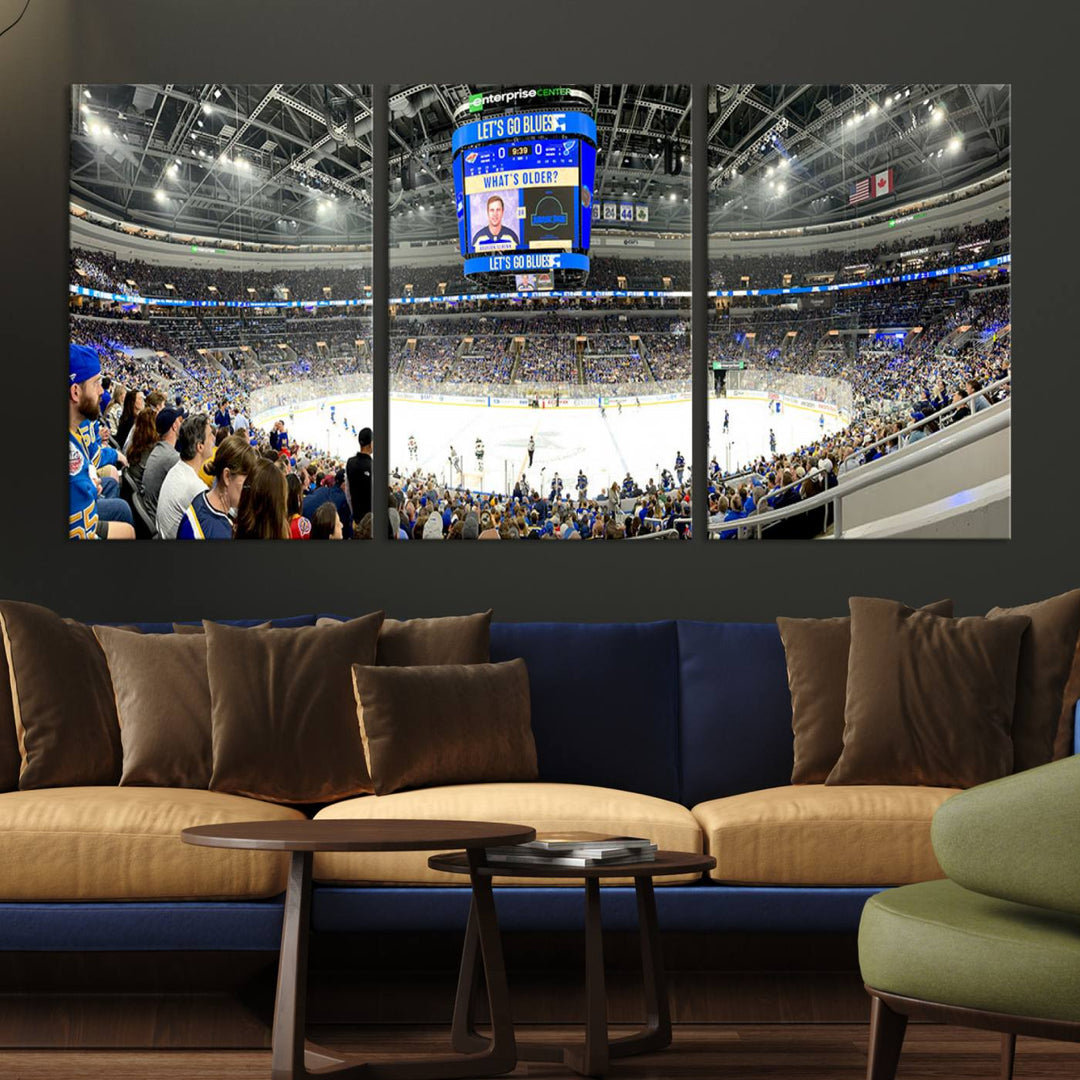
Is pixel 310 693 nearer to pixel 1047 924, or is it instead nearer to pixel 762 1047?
pixel 762 1047

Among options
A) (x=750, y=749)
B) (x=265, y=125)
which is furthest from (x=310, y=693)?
(x=265, y=125)

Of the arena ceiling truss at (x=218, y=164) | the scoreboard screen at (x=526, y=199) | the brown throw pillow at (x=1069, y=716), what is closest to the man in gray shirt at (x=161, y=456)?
the arena ceiling truss at (x=218, y=164)

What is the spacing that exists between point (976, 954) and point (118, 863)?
2.08 metres

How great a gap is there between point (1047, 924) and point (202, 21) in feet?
13.7

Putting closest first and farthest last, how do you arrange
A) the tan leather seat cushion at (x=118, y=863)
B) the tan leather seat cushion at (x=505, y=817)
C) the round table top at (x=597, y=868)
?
the round table top at (x=597, y=868)
the tan leather seat cushion at (x=118, y=863)
the tan leather seat cushion at (x=505, y=817)

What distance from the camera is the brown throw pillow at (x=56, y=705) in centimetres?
369

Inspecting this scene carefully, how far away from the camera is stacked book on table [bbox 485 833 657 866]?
2.80 metres

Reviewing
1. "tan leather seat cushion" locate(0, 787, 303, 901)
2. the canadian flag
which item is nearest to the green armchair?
"tan leather seat cushion" locate(0, 787, 303, 901)

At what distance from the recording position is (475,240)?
15.7ft

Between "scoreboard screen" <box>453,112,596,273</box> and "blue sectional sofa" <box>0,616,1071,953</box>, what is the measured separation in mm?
1514

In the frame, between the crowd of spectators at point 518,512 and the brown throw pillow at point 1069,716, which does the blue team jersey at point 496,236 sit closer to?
the crowd of spectators at point 518,512

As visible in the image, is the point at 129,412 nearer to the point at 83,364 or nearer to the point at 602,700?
the point at 83,364

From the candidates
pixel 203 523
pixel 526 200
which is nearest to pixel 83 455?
pixel 203 523

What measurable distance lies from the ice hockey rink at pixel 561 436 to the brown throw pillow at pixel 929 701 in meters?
1.07
